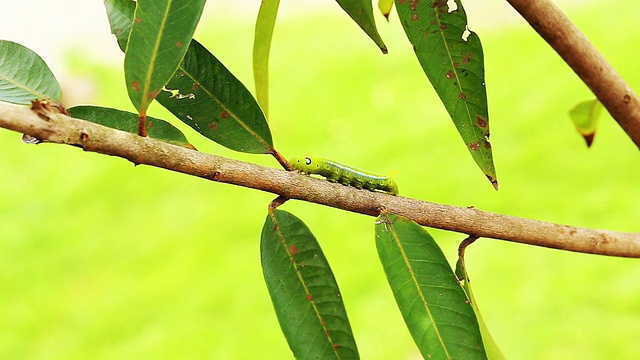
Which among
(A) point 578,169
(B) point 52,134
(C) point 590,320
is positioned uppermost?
(A) point 578,169

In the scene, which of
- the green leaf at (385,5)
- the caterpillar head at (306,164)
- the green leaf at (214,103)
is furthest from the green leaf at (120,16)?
the green leaf at (385,5)

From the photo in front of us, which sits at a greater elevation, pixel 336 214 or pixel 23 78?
pixel 336 214

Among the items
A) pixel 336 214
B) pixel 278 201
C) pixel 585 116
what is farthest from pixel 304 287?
pixel 336 214

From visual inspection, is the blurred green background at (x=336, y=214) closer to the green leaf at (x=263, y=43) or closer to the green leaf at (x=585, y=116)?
the green leaf at (x=585, y=116)

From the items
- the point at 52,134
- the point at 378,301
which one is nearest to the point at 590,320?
the point at 378,301

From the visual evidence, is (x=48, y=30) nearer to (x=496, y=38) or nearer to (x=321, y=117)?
(x=321, y=117)

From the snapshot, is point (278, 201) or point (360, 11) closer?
point (278, 201)

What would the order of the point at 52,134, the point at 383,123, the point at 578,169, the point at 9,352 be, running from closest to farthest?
the point at 52,134
the point at 9,352
the point at 578,169
the point at 383,123

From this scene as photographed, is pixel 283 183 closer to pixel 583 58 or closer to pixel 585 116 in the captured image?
pixel 583 58
